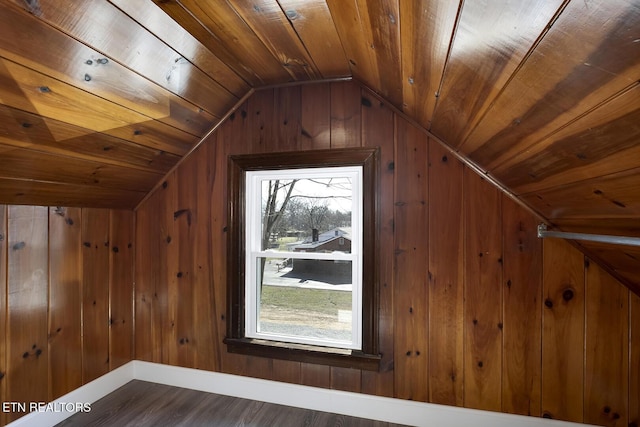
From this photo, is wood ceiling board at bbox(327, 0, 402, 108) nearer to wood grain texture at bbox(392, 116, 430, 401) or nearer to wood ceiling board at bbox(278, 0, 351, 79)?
wood ceiling board at bbox(278, 0, 351, 79)

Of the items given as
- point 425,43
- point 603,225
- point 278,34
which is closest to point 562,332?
Result: point 603,225

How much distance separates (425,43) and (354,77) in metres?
1.03

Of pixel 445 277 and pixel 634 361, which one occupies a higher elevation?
pixel 445 277

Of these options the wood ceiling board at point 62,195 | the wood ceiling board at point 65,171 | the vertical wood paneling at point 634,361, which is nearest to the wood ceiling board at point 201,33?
the wood ceiling board at point 65,171

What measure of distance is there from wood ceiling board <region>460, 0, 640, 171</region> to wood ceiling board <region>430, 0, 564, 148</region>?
0.03m

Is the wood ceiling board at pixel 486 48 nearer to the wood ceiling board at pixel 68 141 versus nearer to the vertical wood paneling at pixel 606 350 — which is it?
the vertical wood paneling at pixel 606 350

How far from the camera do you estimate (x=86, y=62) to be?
1.26 m

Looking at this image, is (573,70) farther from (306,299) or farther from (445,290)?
(306,299)

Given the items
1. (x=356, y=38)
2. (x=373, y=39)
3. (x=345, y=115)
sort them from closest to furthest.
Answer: (x=373, y=39)
(x=356, y=38)
(x=345, y=115)

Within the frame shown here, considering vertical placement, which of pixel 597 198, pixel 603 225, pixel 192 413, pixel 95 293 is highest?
pixel 597 198

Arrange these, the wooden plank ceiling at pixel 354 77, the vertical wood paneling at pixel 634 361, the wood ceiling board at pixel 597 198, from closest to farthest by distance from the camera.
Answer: the wooden plank ceiling at pixel 354 77, the wood ceiling board at pixel 597 198, the vertical wood paneling at pixel 634 361

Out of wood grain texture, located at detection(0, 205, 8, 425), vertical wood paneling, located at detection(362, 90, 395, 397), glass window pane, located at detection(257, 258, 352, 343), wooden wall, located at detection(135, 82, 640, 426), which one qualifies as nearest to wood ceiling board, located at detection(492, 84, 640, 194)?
wooden wall, located at detection(135, 82, 640, 426)

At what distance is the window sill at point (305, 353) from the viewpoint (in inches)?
75.5

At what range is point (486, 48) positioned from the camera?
811 mm
